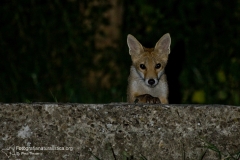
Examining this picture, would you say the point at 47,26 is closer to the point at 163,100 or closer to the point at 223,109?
the point at 163,100

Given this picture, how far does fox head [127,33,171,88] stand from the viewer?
7.74 metres

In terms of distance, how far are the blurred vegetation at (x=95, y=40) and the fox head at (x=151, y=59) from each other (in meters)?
4.15

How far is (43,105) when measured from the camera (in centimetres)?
518

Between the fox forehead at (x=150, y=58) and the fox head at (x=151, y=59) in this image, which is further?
the fox forehead at (x=150, y=58)

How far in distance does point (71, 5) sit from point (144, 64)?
216 inches

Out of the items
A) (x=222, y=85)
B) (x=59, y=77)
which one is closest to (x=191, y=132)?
(x=222, y=85)

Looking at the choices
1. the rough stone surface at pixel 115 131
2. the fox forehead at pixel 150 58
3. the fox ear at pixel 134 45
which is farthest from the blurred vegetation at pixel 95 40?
the rough stone surface at pixel 115 131

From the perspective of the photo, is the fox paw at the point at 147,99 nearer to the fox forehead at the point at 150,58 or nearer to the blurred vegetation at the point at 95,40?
the fox forehead at the point at 150,58

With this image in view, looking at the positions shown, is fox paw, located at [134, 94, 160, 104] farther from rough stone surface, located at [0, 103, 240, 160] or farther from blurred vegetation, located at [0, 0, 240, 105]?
blurred vegetation, located at [0, 0, 240, 105]

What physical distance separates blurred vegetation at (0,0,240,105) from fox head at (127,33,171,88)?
4149 mm

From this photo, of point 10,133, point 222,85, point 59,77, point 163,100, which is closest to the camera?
point 10,133

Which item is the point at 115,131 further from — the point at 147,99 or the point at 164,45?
the point at 164,45

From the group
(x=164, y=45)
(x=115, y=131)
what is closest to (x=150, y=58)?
(x=164, y=45)

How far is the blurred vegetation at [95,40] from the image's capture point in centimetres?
1260
